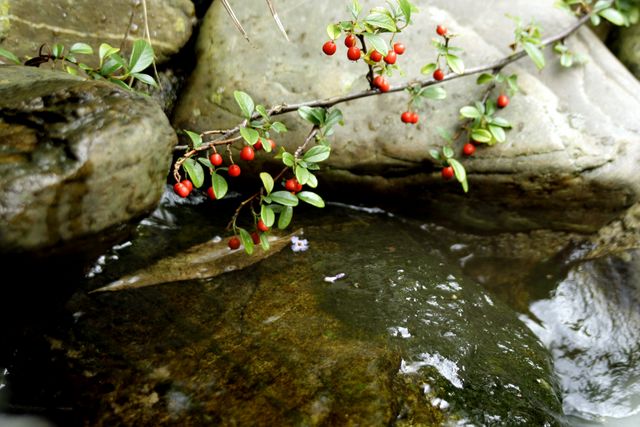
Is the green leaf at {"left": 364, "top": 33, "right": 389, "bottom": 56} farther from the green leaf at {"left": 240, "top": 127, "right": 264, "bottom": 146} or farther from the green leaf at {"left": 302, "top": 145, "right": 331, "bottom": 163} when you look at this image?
the green leaf at {"left": 240, "top": 127, "right": 264, "bottom": 146}

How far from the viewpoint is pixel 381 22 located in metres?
2.27

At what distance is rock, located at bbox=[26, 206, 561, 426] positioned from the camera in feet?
5.56

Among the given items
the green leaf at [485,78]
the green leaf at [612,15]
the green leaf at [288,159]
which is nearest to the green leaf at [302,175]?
the green leaf at [288,159]

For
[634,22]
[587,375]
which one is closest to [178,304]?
[587,375]

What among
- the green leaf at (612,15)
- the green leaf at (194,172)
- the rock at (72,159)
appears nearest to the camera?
the rock at (72,159)

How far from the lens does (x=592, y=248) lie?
3.18m

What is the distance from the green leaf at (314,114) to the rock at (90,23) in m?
1.17

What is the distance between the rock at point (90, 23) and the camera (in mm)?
2717

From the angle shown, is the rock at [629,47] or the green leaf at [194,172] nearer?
the green leaf at [194,172]

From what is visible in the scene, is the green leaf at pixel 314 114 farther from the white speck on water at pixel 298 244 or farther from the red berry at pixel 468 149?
the red berry at pixel 468 149

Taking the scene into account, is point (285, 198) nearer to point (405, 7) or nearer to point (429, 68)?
point (405, 7)

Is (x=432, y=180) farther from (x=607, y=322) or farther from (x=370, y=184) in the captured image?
(x=607, y=322)

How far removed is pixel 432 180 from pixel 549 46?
3.73 ft

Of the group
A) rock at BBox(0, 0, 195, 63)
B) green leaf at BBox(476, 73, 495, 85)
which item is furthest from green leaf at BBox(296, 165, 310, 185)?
rock at BBox(0, 0, 195, 63)
